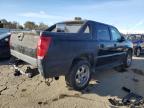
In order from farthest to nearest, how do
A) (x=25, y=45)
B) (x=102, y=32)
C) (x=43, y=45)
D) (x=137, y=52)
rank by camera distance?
1. (x=137, y=52)
2. (x=102, y=32)
3. (x=25, y=45)
4. (x=43, y=45)

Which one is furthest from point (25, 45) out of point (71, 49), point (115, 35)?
point (115, 35)

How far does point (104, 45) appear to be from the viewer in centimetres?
679

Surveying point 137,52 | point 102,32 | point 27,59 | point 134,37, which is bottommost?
point 137,52

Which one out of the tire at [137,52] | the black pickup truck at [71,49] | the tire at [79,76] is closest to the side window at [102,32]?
the black pickup truck at [71,49]

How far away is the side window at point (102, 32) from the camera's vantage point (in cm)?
661

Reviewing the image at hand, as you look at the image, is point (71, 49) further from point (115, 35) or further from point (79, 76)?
point (115, 35)

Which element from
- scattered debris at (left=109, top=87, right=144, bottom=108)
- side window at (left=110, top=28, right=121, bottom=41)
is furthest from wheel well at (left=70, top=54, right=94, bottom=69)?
side window at (left=110, top=28, right=121, bottom=41)

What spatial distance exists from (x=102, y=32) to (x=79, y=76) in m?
1.85

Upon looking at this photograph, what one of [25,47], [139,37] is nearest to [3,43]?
[25,47]

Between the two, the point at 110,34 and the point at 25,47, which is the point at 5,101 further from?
the point at 110,34

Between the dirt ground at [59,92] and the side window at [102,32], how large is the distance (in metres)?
1.43

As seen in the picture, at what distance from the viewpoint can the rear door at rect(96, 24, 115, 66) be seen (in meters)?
6.59

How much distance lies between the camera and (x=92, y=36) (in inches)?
245

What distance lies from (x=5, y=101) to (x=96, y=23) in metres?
3.53
